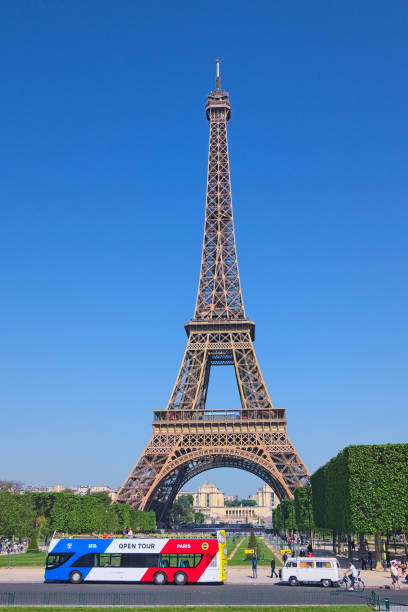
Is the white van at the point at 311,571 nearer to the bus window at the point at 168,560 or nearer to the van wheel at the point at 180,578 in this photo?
the van wheel at the point at 180,578

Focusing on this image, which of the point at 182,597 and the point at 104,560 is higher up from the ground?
the point at 104,560

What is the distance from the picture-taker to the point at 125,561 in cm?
4409

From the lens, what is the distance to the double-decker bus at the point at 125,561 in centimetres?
4394

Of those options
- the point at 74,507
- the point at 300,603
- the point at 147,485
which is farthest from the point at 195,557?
the point at 147,485

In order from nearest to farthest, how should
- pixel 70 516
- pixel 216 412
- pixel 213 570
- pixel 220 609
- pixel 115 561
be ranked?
pixel 220 609 → pixel 213 570 → pixel 115 561 → pixel 70 516 → pixel 216 412

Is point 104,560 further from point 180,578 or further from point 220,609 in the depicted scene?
point 220,609

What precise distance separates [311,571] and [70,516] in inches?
1583

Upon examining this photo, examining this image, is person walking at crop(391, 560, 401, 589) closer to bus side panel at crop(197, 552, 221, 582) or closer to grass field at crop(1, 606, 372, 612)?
grass field at crop(1, 606, 372, 612)

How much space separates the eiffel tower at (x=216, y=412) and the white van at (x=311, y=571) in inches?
1656

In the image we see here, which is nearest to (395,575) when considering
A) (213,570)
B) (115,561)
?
(213,570)

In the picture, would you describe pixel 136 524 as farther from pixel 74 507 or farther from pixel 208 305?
pixel 208 305

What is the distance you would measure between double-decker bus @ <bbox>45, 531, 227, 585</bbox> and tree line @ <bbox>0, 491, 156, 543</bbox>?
103 feet

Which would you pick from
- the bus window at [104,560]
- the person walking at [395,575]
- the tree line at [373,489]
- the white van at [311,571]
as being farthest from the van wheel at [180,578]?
the tree line at [373,489]

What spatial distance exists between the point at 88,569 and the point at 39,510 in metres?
55.2
